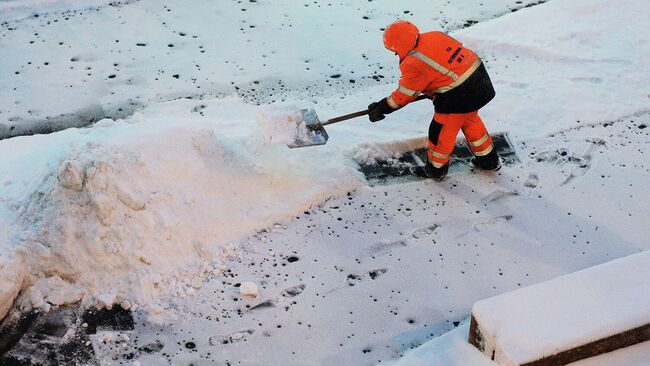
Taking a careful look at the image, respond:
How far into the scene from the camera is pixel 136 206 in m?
3.93

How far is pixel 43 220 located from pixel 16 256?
251mm

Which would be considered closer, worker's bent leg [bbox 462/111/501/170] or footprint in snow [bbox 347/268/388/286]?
footprint in snow [bbox 347/268/388/286]

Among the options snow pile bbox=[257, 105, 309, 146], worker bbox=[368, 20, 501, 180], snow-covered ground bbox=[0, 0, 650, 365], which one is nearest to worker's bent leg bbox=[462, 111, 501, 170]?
worker bbox=[368, 20, 501, 180]

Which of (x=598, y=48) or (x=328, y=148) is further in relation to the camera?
(x=598, y=48)

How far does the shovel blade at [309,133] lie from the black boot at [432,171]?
0.73 meters

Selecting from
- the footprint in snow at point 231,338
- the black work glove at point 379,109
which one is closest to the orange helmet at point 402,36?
the black work glove at point 379,109

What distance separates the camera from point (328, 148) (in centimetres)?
493

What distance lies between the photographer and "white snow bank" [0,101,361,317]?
3793mm

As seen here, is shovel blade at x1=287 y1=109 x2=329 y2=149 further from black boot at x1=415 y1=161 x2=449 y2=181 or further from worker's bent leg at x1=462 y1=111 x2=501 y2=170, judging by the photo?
worker's bent leg at x1=462 y1=111 x2=501 y2=170

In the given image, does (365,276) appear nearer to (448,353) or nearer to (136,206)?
(448,353)

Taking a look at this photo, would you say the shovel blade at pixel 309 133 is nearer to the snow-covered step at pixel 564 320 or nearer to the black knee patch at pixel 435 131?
the black knee patch at pixel 435 131

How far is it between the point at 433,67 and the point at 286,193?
4.11 ft

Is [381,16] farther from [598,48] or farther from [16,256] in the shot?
[16,256]

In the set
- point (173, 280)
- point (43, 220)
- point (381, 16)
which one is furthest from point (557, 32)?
point (43, 220)
